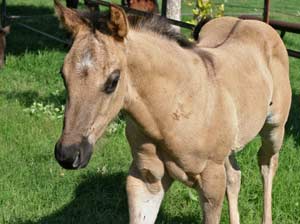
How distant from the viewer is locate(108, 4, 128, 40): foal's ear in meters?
2.60

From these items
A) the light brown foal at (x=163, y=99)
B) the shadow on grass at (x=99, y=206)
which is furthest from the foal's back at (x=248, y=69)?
the shadow on grass at (x=99, y=206)

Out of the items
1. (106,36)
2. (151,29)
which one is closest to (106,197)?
(151,29)

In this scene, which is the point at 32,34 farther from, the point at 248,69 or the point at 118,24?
the point at 118,24

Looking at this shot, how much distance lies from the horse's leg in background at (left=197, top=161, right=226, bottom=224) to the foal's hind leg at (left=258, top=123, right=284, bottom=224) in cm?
95

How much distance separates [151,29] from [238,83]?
73 centimetres

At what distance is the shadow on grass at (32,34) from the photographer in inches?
392

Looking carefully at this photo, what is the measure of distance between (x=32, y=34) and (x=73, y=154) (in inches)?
374

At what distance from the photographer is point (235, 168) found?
418 centimetres

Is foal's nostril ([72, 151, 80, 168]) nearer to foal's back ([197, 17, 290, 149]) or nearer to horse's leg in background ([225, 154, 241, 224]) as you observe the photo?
foal's back ([197, 17, 290, 149])

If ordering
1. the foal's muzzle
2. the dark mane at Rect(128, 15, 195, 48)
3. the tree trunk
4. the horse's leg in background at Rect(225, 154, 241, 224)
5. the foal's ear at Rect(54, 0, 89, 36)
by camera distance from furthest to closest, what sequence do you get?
the tree trunk, the horse's leg in background at Rect(225, 154, 241, 224), the dark mane at Rect(128, 15, 195, 48), the foal's ear at Rect(54, 0, 89, 36), the foal's muzzle

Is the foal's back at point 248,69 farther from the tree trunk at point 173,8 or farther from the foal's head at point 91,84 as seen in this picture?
the tree trunk at point 173,8

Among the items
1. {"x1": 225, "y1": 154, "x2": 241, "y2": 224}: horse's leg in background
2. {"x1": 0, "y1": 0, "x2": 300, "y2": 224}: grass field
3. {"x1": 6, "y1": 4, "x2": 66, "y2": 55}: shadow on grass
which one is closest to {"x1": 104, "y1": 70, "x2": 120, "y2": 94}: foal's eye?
{"x1": 0, "y1": 0, "x2": 300, "y2": 224}: grass field

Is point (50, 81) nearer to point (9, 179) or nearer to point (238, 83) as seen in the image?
point (9, 179)

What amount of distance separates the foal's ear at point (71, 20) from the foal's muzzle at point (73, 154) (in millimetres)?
548
